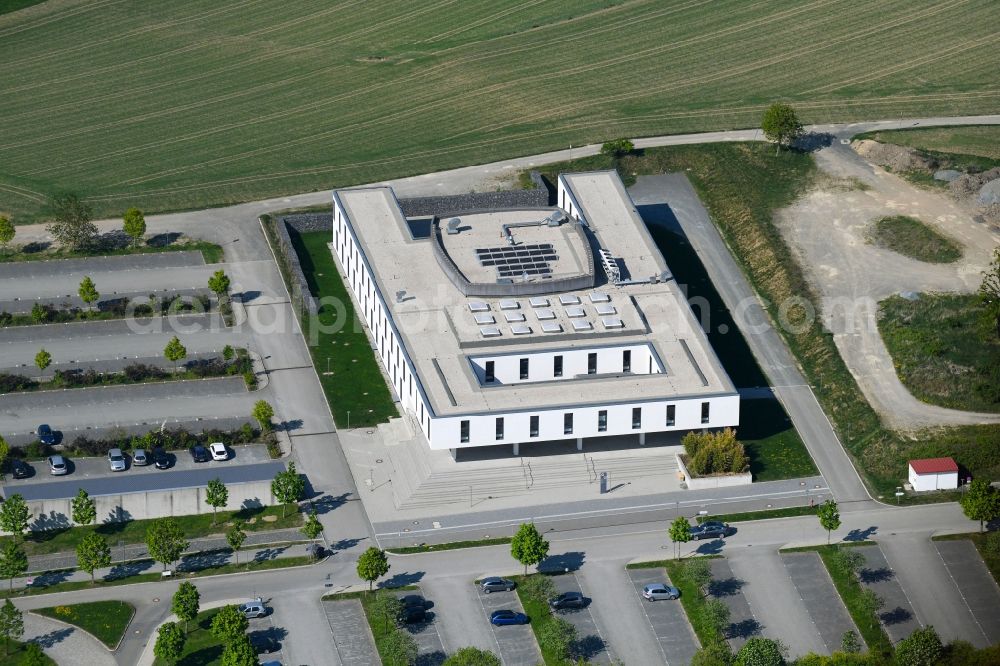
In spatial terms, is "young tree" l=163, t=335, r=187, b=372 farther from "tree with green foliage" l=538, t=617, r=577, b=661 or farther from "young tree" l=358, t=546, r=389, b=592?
"tree with green foliage" l=538, t=617, r=577, b=661

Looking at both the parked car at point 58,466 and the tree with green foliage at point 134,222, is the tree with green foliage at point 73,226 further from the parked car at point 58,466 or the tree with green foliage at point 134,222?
the parked car at point 58,466

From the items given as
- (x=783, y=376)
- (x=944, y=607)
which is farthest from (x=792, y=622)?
(x=783, y=376)

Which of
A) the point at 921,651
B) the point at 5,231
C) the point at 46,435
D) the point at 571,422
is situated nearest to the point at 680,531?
the point at 571,422

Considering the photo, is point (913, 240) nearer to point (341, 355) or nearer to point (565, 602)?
point (341, 355)

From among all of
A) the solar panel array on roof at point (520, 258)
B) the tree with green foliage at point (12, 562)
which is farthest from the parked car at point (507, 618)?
the solar panel array on roof at point (520, 258)

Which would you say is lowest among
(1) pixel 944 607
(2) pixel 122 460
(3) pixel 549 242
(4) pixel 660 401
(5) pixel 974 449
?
(1) pixel 944 607

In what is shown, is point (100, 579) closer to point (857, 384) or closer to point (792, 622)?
point (792, 622)
